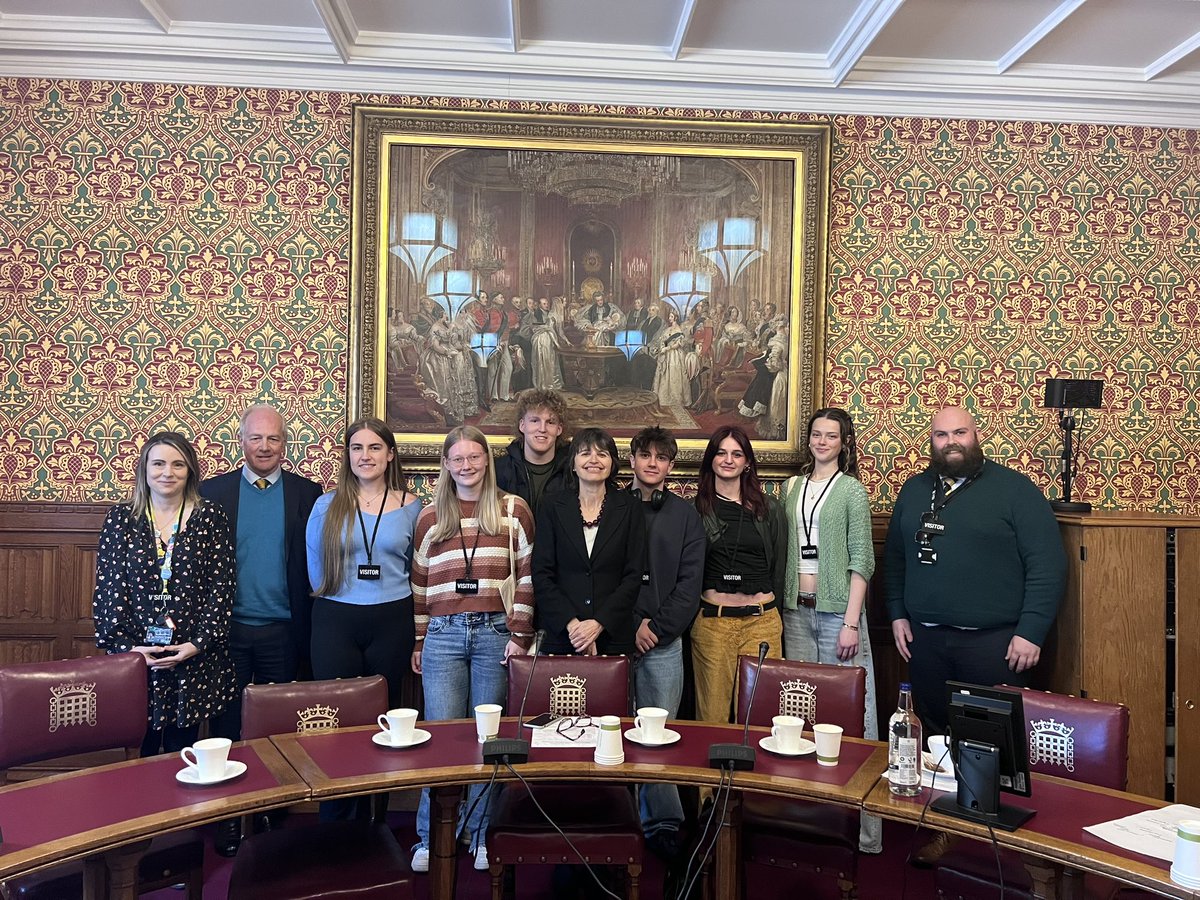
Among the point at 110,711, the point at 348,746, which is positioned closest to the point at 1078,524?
the point at 348,746

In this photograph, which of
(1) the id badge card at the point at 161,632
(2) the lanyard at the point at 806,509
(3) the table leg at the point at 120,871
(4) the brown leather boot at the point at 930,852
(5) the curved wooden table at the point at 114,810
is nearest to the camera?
(5) the curved wooden table at the point at 114,810

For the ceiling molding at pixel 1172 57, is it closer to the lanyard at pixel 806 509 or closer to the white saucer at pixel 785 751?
the lanyard at pixel 806 509

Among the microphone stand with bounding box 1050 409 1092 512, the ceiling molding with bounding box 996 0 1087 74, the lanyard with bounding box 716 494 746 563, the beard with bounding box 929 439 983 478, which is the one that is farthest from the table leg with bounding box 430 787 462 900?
the ceiling molding with bounding box 996 0 1087 74

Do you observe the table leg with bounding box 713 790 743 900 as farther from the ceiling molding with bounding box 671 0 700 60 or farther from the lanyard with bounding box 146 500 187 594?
the ceiling molding with bounding box 671 0 700 60

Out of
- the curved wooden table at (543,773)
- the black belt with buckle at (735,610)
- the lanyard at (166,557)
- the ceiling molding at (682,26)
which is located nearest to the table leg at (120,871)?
the curved wooden table at (543,773)

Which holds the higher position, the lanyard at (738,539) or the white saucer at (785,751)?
the lanyard at (738,539)

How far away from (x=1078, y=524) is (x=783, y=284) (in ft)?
6.02

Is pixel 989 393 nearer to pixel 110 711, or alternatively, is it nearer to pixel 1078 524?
pixel 1078 524

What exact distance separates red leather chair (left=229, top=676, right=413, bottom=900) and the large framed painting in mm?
1728

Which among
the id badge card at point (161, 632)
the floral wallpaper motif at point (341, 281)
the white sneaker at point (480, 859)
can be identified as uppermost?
the floral wallpaper motif at point (341, 281)

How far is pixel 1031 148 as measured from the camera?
4.76 metres

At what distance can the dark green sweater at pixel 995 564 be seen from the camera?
3.84 m

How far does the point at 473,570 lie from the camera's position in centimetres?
355

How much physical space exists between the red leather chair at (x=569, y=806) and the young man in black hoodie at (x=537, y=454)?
3.09 feet
